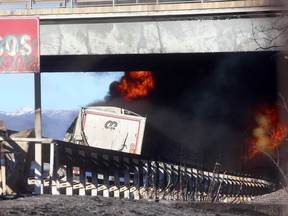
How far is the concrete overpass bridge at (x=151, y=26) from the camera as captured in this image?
63.5 feet

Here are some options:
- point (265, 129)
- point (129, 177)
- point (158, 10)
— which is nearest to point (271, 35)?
point (158, 10)

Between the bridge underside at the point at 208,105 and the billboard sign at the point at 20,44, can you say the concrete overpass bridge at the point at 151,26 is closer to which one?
the billboard sign at the point at 20,44

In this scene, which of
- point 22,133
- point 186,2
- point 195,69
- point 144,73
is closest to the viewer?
point 22,133

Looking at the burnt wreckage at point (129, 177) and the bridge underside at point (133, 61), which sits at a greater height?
the bridge underside at point (133, 61)

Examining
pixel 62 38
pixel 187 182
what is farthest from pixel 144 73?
pixel 187 182

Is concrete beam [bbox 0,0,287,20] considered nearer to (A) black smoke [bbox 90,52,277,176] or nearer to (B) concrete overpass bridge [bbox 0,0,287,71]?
(B) concrete overpass bridge [bbox 0,0,287,71]

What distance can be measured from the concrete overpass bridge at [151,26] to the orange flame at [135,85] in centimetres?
1159

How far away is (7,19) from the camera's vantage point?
11.6 m

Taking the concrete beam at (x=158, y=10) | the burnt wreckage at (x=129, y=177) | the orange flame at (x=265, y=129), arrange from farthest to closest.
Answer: the orange flame at (x=265, y=129)
the concrete beam at (x=158, y=10)
the burnt wreckage at (x=129, y=177)

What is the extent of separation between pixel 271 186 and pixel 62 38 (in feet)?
39.4

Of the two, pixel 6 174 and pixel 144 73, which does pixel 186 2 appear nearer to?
pixel 6 174

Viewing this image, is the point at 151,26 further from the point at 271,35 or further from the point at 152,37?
the point at 271,35

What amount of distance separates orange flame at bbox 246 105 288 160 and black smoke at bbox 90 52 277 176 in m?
0.45

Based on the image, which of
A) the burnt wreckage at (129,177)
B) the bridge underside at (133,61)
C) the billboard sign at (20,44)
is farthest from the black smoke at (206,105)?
the billboard sign at (20,44)
